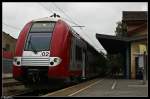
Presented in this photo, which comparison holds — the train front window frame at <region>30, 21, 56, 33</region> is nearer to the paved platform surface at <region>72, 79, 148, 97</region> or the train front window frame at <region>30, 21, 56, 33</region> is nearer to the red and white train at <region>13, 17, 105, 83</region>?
the red and white train at <region>13, 17, 105, 83</region>

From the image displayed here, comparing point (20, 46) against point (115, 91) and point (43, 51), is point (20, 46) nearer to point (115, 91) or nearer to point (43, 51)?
point (43, 51)

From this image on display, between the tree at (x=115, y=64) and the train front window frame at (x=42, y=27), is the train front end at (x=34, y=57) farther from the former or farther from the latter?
the tree at (x=115, y=64)

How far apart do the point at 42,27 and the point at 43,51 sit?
152 centimetres

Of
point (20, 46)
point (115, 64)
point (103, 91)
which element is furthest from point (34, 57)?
point (115, 64)

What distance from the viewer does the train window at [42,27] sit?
1992 cm

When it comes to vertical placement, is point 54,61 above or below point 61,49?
below

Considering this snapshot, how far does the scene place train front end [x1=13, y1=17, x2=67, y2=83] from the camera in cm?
1878

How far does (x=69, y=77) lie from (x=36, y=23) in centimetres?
310

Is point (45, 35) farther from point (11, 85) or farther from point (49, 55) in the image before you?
point (11, 85)

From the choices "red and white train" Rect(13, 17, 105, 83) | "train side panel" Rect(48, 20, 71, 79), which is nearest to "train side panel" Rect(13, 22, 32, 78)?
"red and white train" Rect(13, 17, 105, 83)

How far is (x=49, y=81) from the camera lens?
19078 mm

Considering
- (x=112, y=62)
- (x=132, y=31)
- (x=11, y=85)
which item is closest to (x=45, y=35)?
(x=11, y=85)

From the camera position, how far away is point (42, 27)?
789 inches

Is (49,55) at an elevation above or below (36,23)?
below
